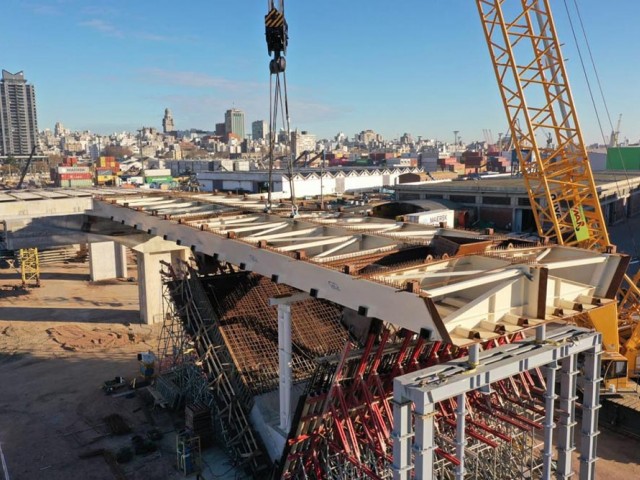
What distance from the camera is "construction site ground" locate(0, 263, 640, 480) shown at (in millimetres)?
15984

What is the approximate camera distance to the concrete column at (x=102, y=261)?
130 feet

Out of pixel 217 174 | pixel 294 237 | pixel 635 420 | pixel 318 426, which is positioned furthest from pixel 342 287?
pixel 217 174

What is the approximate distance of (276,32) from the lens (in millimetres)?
18094

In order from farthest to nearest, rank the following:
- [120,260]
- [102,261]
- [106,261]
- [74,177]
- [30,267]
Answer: [74,177], [120,260], [106,261], [102,261], [30,267]

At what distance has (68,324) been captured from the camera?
29891mm

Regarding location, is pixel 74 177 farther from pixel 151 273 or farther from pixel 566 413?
pixel 566 413

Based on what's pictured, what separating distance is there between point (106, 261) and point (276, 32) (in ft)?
90.4

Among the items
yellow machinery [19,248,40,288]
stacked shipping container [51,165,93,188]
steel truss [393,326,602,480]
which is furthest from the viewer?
stacked shipping container [51,165,93,188]

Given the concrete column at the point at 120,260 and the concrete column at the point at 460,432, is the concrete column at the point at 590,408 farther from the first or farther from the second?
the concrete column at the point at 120,260

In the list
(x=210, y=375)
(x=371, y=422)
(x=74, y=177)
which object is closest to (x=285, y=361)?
(x=371, y=422)

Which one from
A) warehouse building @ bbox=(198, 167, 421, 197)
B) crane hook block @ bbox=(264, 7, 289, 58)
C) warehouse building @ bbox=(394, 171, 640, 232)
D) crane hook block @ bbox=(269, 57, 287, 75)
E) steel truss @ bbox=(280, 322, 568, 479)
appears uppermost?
crane hook block @ bbox=(264, 7, 289, 58)

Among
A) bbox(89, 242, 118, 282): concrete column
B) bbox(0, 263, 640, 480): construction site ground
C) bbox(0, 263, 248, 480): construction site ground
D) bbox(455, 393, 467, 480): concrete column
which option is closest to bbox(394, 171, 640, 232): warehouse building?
bbox(89, 242, 118, 282): concrete column

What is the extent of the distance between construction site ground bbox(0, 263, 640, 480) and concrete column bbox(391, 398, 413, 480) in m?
7.77

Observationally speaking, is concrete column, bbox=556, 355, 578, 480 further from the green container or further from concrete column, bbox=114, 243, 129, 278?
the green container
